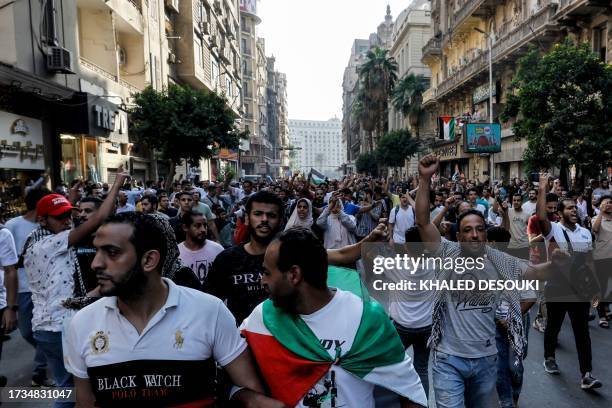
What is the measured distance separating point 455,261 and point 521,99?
14.8 meters

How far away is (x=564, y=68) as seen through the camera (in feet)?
49.1

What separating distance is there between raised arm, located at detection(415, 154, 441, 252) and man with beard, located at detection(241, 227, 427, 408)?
4.87 feet

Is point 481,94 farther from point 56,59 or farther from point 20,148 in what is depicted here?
point 20,148

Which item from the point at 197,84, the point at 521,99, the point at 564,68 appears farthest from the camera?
the point at 197,84

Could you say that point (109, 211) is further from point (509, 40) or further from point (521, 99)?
point (509, 40)

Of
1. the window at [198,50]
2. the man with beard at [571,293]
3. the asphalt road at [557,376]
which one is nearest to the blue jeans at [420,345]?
the asphalt road at [557,376]

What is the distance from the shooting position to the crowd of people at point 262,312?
1885 mm

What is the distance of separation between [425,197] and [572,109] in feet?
45.8

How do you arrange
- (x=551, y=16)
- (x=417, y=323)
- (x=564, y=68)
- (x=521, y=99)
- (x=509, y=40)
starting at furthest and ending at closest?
1. (x=509, y=40)
2. (x=551, y=16)
3. (x=521, y=99)
4. (x=564, y=68)
5. (x=417, y=323)

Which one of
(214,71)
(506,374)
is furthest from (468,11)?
(506,374)

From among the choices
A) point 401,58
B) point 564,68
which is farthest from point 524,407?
point 401,58

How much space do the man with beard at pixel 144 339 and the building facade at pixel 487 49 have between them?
1914 centimetres

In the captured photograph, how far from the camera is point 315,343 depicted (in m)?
1.87

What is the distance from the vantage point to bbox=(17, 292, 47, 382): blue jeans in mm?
4816
